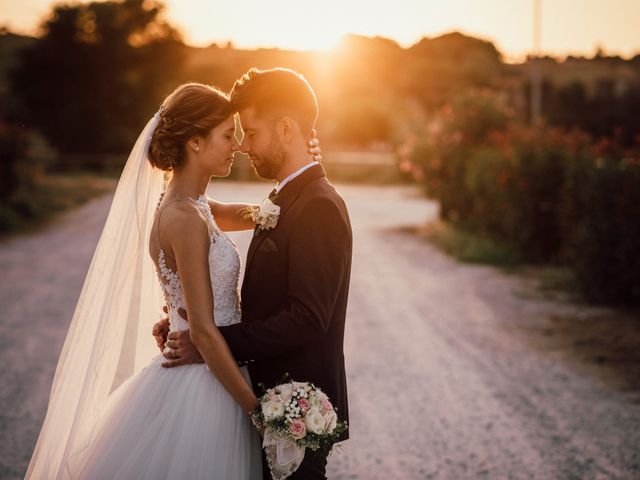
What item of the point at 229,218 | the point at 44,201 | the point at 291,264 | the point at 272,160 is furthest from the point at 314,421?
the point at 44,201

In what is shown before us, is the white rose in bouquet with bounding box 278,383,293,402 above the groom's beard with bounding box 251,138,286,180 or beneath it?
beneath

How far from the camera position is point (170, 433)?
9.98 feet

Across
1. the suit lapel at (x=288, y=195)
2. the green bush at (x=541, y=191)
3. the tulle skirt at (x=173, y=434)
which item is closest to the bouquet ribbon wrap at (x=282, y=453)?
the tulle skirt at (x=173, y=434)

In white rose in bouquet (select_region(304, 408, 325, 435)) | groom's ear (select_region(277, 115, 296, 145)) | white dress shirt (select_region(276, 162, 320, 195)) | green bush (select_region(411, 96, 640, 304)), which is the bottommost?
green bush (select_region(411, 96, 640, 304))

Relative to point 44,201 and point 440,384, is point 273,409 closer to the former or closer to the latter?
point 440,384

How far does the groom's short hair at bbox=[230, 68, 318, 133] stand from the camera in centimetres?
297

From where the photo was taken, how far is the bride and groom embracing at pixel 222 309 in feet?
9.46

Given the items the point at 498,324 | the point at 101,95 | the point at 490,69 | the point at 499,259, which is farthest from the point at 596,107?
the point at 498,324

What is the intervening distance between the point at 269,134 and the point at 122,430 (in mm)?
1288

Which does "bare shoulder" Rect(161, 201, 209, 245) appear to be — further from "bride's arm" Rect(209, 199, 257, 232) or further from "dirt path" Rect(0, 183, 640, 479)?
"dirt path" Rect(0, 183, 640, 479)

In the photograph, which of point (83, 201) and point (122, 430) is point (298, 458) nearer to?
point (122, 430)

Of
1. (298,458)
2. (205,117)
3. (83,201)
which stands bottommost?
(83,201)

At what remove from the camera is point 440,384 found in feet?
22.8

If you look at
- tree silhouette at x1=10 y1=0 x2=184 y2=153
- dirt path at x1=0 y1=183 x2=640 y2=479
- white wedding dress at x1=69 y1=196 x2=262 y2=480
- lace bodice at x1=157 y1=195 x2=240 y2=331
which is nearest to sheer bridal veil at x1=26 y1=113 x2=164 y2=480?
white wedding dress at x1=69 y1=196 x2=262 y2=480
